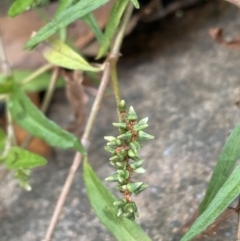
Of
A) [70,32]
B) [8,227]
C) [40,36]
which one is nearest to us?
[40,36]

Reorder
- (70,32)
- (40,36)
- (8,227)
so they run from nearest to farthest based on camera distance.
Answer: (40,36), (8,227), (70,32)

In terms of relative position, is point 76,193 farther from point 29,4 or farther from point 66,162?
point 29,4

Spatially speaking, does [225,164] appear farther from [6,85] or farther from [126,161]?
[6,85]

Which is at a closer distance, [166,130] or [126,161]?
[126,161]

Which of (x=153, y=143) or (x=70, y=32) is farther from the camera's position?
(x=70, y=32)

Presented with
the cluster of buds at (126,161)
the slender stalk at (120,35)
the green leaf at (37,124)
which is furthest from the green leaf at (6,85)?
the cluster of buds at (126,161)

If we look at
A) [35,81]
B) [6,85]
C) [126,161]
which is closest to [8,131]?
[6,85]

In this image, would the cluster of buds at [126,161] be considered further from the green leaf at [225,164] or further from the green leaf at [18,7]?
the green leaf at [18,7]

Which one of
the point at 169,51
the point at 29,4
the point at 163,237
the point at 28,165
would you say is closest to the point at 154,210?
the point at 163,237
